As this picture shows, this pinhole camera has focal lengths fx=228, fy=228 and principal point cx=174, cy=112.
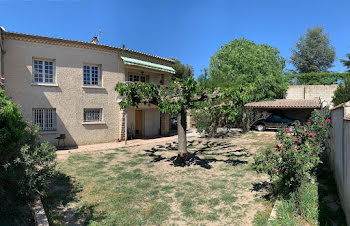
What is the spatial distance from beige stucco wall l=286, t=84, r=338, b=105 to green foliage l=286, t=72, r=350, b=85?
47.4 inches

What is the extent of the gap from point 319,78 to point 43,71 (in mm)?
28550

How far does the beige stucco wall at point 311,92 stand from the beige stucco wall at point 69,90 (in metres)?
20.3

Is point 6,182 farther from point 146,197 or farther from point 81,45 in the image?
point 81,45

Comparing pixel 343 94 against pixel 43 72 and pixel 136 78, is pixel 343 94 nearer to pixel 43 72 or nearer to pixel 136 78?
pixel 136 78

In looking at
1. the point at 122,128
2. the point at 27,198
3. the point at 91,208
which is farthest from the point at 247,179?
the point at 122,128

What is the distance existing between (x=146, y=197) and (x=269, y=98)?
907 inches

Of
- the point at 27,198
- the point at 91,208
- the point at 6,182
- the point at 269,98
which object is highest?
the point at 269,98

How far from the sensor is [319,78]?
88.9 ft

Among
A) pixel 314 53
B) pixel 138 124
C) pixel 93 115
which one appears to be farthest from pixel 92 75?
pixel 314 53

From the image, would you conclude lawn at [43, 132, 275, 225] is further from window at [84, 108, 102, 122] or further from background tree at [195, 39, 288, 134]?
background tree at [195, 39, 288, 134]

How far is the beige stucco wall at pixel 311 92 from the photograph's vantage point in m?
25.5

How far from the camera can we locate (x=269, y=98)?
26031 mm

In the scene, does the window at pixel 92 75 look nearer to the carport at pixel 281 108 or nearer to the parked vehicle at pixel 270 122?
the carport at pixel 281 108

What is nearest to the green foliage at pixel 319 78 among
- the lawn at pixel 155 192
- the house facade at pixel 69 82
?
the house facade at pixel 69 82
